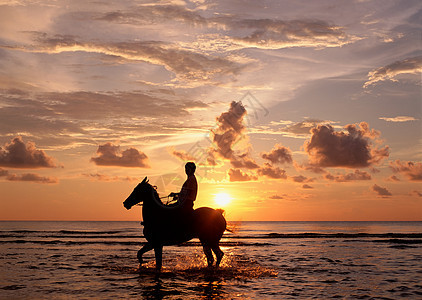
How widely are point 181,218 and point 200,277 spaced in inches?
79.3

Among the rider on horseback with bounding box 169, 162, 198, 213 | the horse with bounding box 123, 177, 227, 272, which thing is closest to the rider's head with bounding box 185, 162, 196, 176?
the rider on horseback with bounding box 169, 162, 198, 213

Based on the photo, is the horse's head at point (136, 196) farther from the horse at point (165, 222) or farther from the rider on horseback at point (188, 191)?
the rider on horseback at point (188, 191)

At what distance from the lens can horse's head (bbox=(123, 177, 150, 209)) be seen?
1277cm

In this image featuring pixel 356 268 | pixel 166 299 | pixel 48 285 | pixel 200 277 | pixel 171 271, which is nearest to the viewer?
pixel 166 299

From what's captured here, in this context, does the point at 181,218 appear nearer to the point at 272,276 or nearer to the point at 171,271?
the point at 171,271

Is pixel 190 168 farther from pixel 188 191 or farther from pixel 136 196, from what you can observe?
pixel 136 196

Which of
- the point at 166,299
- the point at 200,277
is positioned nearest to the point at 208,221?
the point at 200,277

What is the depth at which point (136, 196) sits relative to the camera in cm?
1280

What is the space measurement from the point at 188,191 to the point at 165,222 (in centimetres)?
131

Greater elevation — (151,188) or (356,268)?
(151,188)

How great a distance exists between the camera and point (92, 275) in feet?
43.6

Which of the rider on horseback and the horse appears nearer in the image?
the rider on horseback

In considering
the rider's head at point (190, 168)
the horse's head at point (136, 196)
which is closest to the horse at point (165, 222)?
the horse's head at point (136, 196)

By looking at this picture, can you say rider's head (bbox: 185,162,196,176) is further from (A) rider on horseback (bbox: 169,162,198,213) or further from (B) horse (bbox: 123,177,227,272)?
(B) horse (bbox: 123,177,227,272)
